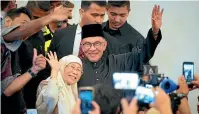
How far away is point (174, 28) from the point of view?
4.28 feet

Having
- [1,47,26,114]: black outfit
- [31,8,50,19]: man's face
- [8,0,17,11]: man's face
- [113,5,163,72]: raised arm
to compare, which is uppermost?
[8,0,17,11]: man's face

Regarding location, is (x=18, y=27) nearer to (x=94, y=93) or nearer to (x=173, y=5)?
(x=94, y=93)

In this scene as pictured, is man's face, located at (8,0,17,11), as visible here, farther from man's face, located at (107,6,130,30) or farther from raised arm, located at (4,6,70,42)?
man's face, located at (107,6,130,30)

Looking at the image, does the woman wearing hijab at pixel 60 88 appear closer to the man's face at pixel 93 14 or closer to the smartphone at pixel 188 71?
the man's face at pixel 93 14

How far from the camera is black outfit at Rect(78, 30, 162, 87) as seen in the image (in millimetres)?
1245

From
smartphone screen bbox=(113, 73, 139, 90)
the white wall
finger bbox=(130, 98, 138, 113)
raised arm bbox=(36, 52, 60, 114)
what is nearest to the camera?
finger bbox=(130, 98, 138, 113)

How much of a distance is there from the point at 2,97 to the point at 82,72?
265 millimetres

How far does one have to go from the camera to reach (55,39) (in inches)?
50.7

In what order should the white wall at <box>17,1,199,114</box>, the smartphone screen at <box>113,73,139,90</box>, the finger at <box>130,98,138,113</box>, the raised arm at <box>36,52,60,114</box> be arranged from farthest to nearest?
the white wall at <box>17,1,199,114</box>
the raised arm at <box>36,52,60,114</box>
the smartphone screen at <box>113,73,139,90</box>
the finger at <box>130,98,138,113</box>

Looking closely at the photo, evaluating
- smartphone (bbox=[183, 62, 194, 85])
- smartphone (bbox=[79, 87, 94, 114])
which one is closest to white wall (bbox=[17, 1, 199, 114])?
smartphone (bbox=[183, 62, 194, 85])

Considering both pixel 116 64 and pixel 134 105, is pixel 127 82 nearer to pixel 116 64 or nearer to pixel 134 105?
pixel 134 105

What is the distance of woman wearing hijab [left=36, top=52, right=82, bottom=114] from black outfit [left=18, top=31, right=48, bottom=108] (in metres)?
0.02

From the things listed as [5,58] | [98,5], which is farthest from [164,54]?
[5,58]

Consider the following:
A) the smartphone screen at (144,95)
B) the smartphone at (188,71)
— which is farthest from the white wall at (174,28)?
the smartphone screen at (144,95)
